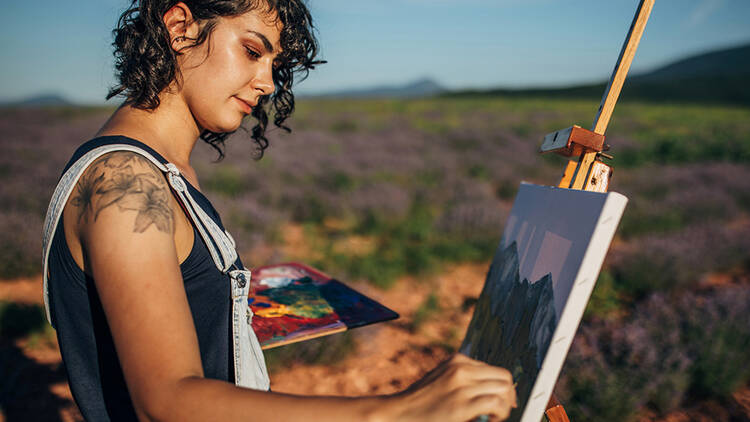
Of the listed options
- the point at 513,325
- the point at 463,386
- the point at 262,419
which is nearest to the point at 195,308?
the point at 262,419

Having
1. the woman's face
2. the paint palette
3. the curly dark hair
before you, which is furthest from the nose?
the paint palette

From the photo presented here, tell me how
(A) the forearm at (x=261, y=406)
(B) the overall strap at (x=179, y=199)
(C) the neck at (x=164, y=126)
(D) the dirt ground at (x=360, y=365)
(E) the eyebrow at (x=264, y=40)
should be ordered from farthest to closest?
1. (D) the dirt ground at (x=360, y=365)
2. (E) the eyebrow at (x=264, y=40)
3. (C) the neck at (x=164, y=126)
4. (B) the overall strap at (x=179, y=199)
5. (A) the forearm at (x=261, y=406)

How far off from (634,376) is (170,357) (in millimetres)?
3357

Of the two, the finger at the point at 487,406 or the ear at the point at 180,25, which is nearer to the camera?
the finger at the point at 487,406

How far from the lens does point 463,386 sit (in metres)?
0.76

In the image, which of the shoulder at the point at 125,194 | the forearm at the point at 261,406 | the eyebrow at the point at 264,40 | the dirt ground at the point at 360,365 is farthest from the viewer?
the dirt ground at the point at 360,365

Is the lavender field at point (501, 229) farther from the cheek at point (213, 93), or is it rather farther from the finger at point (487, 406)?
the cheek at point (213, 93)

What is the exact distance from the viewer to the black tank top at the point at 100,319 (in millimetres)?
1000

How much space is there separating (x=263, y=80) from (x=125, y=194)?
63 cm

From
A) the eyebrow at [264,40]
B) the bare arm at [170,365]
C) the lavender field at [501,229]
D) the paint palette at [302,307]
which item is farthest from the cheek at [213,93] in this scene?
the lavender field at [501,229]

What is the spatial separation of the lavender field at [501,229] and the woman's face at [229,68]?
282 centimetres

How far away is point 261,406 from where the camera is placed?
722 mm

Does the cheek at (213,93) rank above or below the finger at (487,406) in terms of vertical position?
above

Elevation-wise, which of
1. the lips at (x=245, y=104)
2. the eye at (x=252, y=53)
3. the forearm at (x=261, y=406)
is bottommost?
the forearm at (x=261, y=406)
